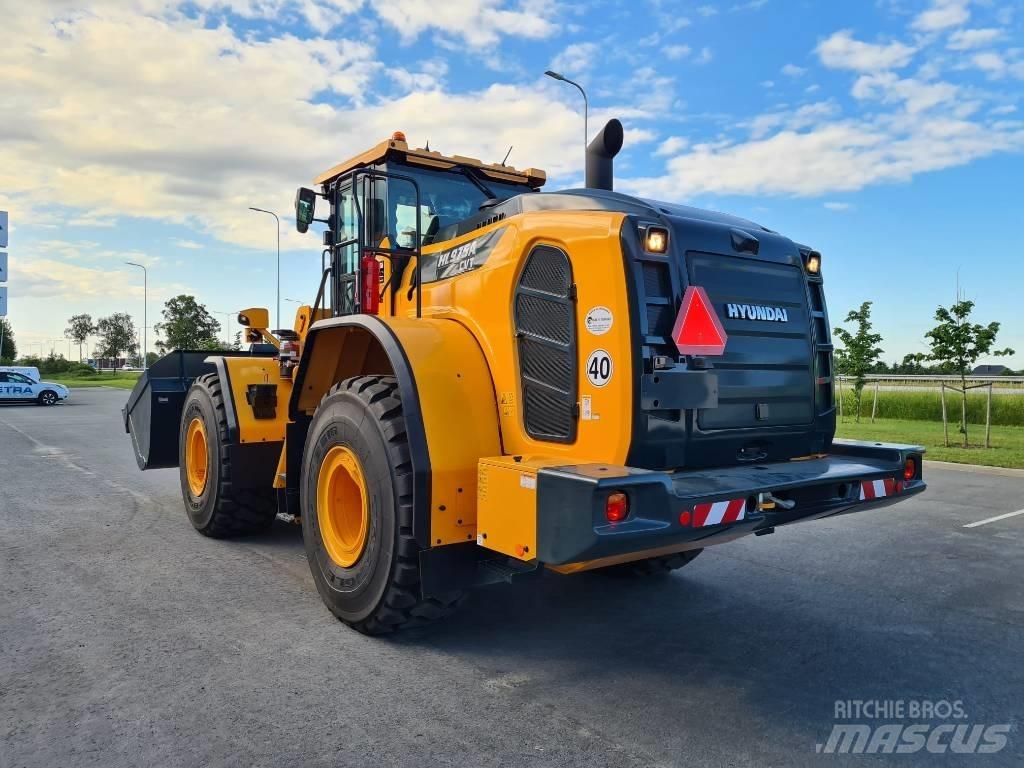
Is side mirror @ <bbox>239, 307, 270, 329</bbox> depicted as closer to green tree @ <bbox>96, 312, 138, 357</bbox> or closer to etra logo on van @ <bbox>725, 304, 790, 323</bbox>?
etra logo on van @ <bbox>725, 304, 790, 323</bbox>

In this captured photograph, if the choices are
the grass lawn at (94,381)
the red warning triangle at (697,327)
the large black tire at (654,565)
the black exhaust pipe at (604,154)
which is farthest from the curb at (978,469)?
the grass lawn at (94,381)

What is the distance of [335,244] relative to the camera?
5.95 meters

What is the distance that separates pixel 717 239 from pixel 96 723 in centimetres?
355

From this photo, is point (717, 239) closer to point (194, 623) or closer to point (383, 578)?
point (383, 578)

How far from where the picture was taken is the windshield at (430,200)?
17.7 ft

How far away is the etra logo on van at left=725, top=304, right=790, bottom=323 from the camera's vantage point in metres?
4.00

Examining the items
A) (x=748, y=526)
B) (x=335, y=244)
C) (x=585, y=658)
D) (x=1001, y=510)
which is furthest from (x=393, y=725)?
(x=1001, y=510)

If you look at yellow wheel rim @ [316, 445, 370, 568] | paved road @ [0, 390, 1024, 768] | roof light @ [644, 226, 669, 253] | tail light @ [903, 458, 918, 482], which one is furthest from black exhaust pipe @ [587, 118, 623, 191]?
paved road @ [0, 390, 1024, 768]

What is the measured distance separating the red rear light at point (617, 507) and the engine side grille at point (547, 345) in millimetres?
570

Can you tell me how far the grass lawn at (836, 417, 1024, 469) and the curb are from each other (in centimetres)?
26

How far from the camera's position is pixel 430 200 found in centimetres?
552

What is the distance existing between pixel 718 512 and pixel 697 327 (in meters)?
0.88

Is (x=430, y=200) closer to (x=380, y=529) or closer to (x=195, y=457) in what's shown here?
(x=380, y=529)

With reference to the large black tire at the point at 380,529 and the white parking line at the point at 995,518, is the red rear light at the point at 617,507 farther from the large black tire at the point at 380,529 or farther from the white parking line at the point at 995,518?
the white parking line at the point at 995,518
